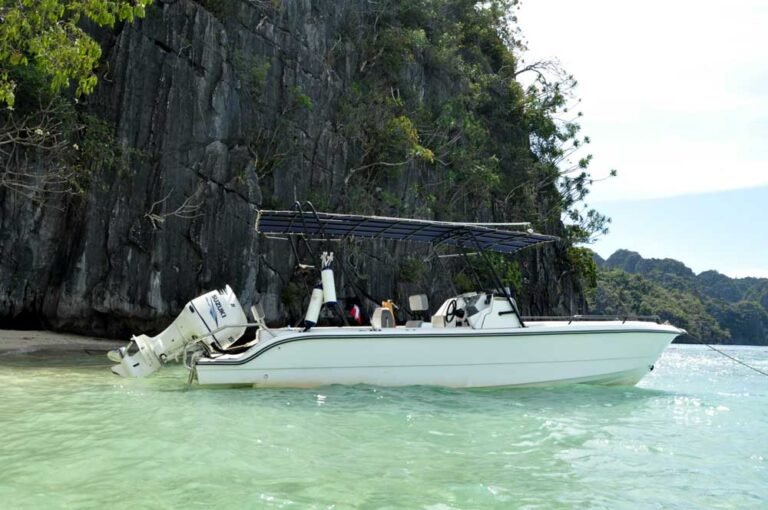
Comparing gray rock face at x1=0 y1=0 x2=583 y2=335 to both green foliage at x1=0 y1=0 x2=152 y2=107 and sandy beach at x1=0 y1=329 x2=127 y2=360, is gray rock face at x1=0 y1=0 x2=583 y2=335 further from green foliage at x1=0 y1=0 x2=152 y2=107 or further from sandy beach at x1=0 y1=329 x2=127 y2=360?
green foliage at x1=0 y1=0 x2=152 y2=107

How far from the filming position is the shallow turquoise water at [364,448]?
13.0 ft

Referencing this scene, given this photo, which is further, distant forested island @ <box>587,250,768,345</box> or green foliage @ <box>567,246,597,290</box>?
distant forested island @ <box>587,250,768,345</box>

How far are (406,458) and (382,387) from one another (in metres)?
3.79

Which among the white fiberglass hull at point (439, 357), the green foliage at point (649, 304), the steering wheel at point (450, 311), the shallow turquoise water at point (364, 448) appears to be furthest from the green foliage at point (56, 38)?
the green foliage at point (649, 304)

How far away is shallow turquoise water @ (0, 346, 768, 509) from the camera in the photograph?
156 inches

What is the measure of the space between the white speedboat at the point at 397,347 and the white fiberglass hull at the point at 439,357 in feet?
0.05

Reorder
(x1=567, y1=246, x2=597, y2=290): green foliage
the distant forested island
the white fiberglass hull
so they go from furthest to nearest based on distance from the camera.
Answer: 1. the distant forested island
2. (x1=567, y1=246, x2=597, y2=290): green foliage
3. the white fiberglass hull

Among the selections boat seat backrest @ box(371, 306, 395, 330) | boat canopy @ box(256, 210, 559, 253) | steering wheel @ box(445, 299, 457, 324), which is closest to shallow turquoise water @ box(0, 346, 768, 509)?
boat seat backrest @ box(371, 306, 395, 330)

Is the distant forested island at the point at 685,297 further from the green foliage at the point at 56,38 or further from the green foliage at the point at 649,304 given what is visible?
the green foliage at the point at 56,38

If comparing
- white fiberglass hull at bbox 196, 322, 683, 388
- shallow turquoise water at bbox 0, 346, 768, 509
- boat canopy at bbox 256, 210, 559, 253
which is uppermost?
boat canopy at bbox 256, 210, 559, 253

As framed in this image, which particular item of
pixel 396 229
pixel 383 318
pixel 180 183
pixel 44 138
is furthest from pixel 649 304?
pixel 383 318

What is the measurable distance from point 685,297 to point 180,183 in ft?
266

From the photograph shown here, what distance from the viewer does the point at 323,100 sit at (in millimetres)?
24562

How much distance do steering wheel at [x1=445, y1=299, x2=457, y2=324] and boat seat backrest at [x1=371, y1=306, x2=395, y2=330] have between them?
1011 millimetres
